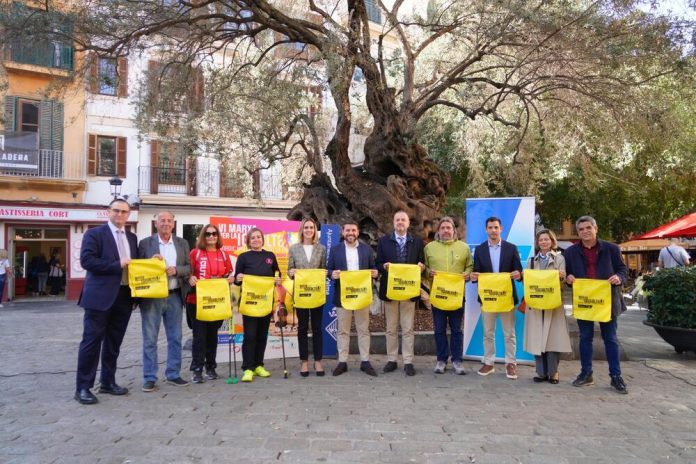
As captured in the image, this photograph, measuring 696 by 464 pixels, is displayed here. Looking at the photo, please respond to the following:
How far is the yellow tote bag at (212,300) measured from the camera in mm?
6012

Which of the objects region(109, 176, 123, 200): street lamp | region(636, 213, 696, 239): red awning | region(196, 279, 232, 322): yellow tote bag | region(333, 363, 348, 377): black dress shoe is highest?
region(109, 176, 123, 200): street lamp

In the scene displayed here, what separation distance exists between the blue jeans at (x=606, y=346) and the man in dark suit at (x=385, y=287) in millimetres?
2002

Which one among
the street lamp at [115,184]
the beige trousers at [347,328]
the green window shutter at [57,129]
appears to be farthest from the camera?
the green window shutter at [57,129]

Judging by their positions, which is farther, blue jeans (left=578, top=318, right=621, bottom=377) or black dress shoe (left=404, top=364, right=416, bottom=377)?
black dress shoe (left=404, top=364, right=416, bottom=377)

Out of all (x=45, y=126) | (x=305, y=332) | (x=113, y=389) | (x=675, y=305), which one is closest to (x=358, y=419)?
(x=305, y=332)

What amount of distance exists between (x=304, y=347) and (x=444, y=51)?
9.57m

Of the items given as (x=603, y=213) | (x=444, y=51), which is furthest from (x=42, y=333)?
(x=603, y=213)

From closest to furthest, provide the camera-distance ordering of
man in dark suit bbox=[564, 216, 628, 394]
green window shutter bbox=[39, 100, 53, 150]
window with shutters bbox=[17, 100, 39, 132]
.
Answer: man in dark suit bbox=[564, 216, 628, 394], window with shutters bbox=[17, 100, 39, 132], green window shutter bbox=[39, 100, 53, 150]

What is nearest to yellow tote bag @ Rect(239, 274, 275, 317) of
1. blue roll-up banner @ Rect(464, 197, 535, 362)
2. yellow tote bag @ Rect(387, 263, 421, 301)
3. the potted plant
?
yellow tote bag @ Rect(387, 263, 421, 301)

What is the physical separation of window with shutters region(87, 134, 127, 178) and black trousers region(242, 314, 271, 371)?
1740cm

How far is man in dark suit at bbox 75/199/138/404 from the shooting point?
17.3 feet

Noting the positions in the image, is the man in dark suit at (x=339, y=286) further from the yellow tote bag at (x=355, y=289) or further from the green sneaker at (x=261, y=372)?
the green sneaker at (x=261, y=372)

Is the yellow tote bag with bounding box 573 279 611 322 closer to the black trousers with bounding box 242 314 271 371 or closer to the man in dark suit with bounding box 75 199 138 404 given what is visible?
the black trousers with bounding box 242 314 271 371

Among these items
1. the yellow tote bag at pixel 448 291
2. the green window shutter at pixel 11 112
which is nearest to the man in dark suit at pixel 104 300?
the yellow tote bag at pixel 448 291
